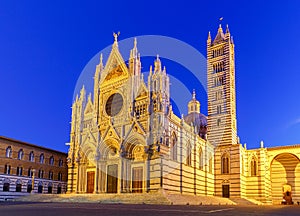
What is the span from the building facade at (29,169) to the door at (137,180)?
15245 mm

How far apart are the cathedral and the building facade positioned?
25.5 feet

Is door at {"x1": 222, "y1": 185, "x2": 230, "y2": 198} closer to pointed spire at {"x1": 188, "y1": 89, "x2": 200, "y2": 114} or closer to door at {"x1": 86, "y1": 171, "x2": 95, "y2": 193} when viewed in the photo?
door at {"x1": 86, "y1": 171, "x2": 95, "y2": 193}

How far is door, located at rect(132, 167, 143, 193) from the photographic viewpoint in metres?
29.6

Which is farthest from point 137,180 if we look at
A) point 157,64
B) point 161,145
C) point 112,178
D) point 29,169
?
point 29,169

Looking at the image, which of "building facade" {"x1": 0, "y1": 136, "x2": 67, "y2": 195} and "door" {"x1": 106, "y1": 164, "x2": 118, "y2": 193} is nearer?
"door" {"x1": 106, "y1": 164, "x2": 118, "y2": 193}

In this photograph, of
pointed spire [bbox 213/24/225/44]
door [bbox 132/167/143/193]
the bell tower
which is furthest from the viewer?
pointed spire [bbox 213/24/225/44]

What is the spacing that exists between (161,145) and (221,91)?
18309 millimetres

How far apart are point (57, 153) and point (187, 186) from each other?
22.0 meters

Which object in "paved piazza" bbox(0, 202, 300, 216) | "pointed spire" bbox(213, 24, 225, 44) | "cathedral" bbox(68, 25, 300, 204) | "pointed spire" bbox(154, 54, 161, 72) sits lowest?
"paved piazza" bbox(0, 202, 300, 216)

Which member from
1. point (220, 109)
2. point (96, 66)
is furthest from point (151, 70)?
point (220, 109)

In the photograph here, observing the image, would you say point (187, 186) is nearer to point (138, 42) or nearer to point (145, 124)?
point (145, 124)

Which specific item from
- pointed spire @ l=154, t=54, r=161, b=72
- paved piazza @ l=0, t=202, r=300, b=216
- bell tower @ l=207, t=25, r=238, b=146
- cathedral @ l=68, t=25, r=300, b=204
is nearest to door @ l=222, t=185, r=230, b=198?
cathedral @ l=68, t=25, r=300, b=204

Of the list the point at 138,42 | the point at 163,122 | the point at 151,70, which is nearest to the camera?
the point at 163,122

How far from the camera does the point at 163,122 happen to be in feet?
95.2
